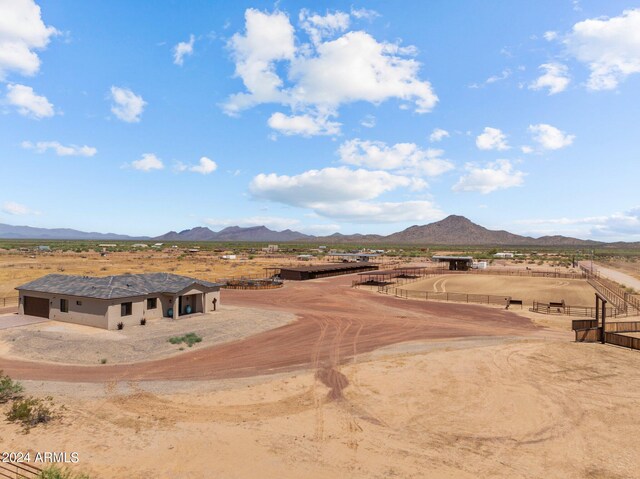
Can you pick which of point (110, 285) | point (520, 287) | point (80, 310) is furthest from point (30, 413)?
point (520, 287)

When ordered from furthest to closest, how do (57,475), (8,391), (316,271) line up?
(316,271) < (8,391) < (57,475)

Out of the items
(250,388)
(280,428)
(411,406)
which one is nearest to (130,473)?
(280,428)

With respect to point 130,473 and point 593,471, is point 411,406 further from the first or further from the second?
point 130,473

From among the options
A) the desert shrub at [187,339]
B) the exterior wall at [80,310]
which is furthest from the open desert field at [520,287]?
the exterior wall at [80,310]

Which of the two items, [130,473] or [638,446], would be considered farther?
[638,446]

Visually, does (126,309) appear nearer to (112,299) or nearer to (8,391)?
(112,299)
